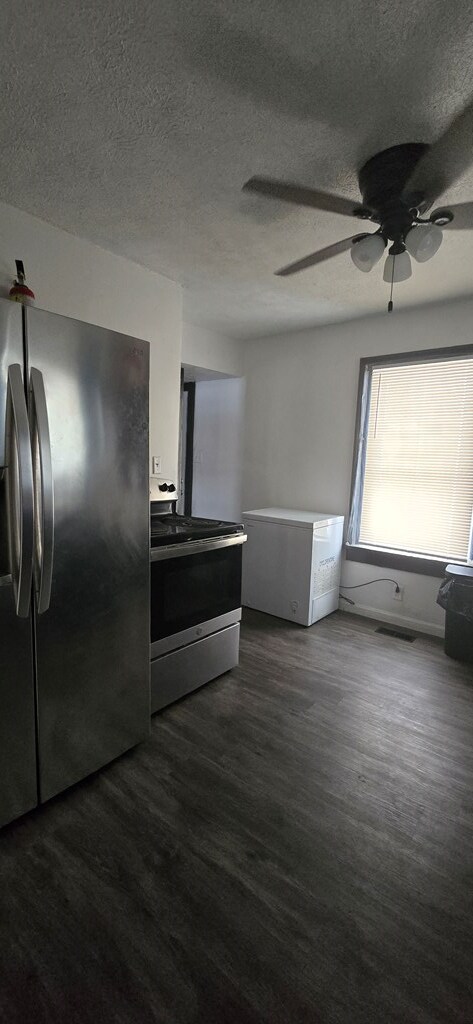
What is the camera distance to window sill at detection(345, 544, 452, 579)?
3.26m

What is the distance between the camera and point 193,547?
2162 mm

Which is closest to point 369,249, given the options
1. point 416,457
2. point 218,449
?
point 416,457

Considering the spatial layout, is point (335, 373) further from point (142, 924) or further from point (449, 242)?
point (142, 924)

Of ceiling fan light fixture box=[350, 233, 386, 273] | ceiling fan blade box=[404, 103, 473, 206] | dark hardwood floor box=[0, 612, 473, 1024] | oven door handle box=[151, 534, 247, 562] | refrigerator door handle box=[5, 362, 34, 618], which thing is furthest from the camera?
oven door handle box=[151, 534, 247, 562]

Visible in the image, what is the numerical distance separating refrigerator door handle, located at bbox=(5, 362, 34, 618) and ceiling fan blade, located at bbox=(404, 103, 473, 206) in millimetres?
1631

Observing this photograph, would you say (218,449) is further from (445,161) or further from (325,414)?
(445,161)

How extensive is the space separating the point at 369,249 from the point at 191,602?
1797mm

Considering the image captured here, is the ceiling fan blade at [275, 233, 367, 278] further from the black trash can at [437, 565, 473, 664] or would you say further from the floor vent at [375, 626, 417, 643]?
the floor vent at [375, 626, 417, 643]

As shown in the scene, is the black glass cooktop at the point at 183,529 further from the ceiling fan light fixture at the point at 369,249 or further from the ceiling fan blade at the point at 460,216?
the ceiling fan blade at the point at 460,216

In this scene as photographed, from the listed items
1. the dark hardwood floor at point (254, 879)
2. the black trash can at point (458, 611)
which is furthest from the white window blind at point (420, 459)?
the dark hardwood floor at point (254, 879)

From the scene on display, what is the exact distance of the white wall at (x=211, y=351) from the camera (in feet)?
12.2

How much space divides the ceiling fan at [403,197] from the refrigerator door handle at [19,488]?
1274 mm

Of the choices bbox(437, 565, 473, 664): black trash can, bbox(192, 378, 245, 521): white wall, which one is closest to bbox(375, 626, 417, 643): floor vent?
bbox(437, 565, 473, 664): black trash can

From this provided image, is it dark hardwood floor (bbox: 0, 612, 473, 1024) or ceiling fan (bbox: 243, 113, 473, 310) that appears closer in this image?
dark hardwood floor (bbox: 0, 612, 473, 1024)
